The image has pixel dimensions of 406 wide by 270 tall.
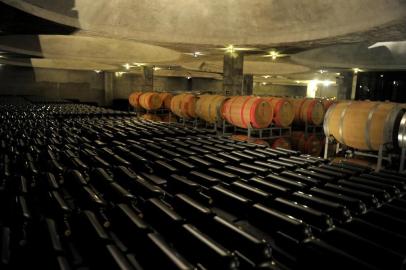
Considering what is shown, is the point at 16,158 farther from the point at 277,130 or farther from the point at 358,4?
the point at 358,4

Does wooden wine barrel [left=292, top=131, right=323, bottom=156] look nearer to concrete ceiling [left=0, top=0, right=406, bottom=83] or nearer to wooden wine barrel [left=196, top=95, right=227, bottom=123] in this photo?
wooden wine barrel [left=196, top=95, right=227, bottom=123]

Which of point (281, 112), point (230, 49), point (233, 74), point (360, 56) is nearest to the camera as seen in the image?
point (281, 112)

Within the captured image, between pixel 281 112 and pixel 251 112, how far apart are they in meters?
1.17

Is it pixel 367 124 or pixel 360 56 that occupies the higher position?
pixel 360 56

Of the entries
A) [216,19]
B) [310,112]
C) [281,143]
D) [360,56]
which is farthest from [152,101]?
[360,56]

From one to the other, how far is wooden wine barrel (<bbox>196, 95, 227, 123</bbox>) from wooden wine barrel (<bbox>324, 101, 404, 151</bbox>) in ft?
12.9

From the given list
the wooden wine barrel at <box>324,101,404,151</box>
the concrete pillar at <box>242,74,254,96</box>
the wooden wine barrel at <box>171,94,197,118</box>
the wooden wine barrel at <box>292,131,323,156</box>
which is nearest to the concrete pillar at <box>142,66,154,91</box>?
the concrete pillar at <box>242,74,254,96</box>

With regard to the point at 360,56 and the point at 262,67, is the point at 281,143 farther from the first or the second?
the point at 262,67

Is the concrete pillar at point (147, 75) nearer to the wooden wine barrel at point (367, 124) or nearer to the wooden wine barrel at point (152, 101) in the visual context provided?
the wooden wine barrel at point (152, 101)

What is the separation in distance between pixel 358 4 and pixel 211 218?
8.45 meters

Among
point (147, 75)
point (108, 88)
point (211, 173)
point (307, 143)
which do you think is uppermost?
point (147, 75)

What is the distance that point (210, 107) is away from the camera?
32.0 ft

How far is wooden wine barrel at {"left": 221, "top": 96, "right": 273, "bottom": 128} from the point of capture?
7.89m

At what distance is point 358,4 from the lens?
Answer: 7.73m
